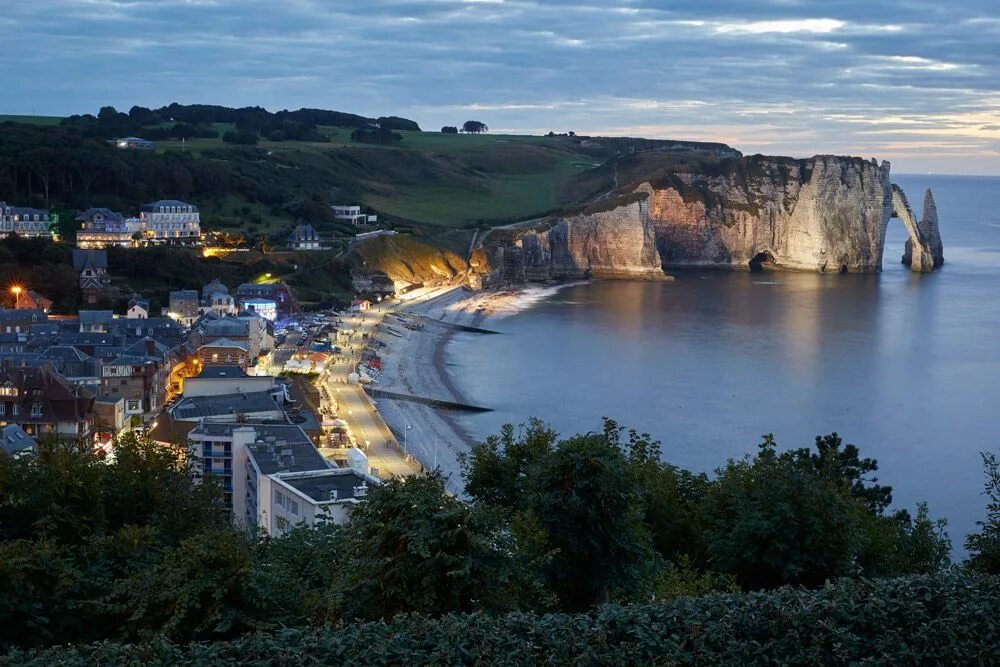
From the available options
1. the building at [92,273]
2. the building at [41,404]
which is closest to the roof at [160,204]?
the building at [92,273]

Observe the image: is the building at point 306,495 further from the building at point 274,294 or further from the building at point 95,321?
the building at point 274,294

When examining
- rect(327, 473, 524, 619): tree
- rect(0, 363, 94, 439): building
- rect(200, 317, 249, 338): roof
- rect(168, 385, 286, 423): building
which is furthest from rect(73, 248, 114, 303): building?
rect(327, 473, 524, 619): tree

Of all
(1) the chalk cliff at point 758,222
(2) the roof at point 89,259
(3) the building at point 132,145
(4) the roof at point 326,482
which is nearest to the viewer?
(4) the roof at point 326,482

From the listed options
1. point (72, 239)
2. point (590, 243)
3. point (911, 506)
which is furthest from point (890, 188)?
point (911, 506)

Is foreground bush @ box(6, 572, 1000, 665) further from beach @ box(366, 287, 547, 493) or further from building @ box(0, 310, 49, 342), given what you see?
building @ box(0, 310, 49, 342)

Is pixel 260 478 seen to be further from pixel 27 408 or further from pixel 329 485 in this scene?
pixel 27 408
